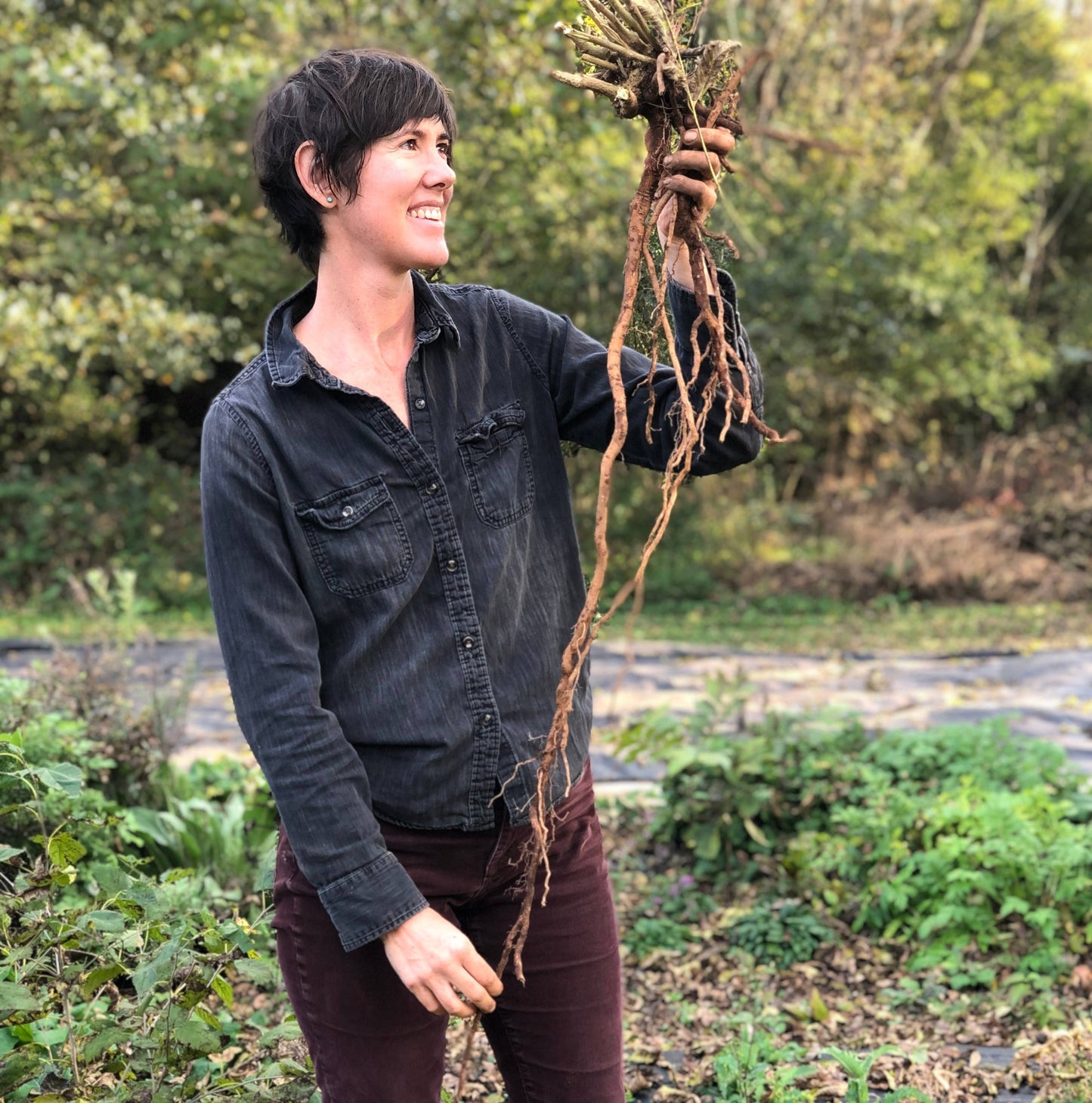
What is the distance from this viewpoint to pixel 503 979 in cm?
180

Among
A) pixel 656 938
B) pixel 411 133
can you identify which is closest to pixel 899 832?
pixel 656 938

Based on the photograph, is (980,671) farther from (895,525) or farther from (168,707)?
(168,707)

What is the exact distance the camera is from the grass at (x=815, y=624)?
29.0 feet

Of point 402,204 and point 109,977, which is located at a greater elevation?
point 402,204

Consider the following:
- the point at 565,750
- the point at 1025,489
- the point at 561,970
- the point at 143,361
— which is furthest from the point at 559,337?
the point at 1025,489

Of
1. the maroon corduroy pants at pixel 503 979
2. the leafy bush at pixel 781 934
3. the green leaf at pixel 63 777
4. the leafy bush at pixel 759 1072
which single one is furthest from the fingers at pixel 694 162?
the leafy bush at pixel 781 934

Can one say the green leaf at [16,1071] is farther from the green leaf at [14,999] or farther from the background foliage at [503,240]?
the background foliage at [503,240]

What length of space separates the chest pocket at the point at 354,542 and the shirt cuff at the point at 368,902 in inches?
14.5

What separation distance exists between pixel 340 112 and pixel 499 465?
0.53 meters

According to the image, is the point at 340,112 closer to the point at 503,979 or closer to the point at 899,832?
the point at 503,979

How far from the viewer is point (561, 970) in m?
1.80

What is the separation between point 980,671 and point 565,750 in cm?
648

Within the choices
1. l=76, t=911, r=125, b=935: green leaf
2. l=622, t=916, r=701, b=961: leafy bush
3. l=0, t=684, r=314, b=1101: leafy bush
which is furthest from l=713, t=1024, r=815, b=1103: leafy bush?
l=76, t=911, r=125, b=935: green leaf

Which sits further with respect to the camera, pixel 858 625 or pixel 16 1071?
pixel 858 625
